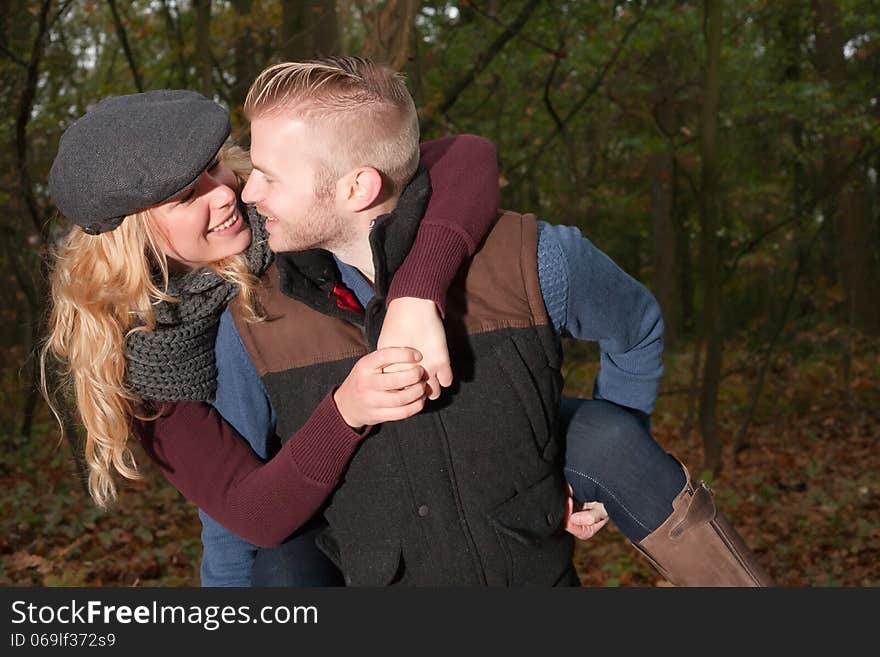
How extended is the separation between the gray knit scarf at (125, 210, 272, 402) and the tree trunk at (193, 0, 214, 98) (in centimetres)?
445

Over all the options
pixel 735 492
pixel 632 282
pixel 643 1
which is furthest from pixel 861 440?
pixel 632 282

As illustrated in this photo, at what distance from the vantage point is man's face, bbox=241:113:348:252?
6.47 ft

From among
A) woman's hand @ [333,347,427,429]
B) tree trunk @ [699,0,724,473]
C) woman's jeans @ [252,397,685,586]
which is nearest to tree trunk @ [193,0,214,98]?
tree trunk @ [699,0,724,473]

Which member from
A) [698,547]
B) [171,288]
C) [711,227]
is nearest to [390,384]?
[171,288]

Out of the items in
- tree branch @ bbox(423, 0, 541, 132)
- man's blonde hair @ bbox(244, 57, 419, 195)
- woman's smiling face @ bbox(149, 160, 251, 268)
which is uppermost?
man's blonde hair @ bbox(244, 57, 419, 195)

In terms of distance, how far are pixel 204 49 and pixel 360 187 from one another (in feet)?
16.7

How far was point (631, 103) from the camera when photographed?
11.1 m

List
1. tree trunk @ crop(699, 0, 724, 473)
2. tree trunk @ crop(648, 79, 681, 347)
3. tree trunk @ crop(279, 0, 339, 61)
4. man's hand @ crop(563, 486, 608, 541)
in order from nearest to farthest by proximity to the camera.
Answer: man's hand @ crop(563, 486, 608, 541)
tree trunk @ crop(279, 0, 339, 61)
tree trunk @ crop(699, 0, 724, 473)
tree trunk @ crop(648, 79, 681, 347)

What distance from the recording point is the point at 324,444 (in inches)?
76.4

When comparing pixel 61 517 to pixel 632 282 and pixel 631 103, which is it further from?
pixel 631 103

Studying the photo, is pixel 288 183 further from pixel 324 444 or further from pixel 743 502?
pixel 743 502

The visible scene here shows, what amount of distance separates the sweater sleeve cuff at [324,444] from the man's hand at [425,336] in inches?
8.6

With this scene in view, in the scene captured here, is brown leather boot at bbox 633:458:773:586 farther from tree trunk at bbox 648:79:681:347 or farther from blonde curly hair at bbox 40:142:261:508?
tree trunk at bbox 648:79:681:347

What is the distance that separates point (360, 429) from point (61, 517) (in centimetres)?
586
